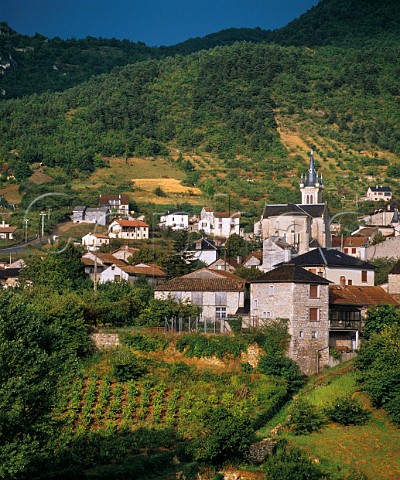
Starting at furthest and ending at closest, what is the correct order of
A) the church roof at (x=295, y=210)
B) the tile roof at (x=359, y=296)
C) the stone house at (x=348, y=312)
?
the church roof at (x=295, y=210), the tile roof at (x=359, y=296), the stone house at (x=348, y=312)

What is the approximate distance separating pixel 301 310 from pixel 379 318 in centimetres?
462

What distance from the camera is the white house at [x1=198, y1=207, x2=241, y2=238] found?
12062 cm

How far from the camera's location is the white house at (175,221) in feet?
410

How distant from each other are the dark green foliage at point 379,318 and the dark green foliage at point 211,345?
23.4 ft

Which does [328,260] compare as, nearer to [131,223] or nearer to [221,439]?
[221,439]

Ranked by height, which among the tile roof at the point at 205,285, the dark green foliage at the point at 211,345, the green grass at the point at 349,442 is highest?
the tile roof at the point at 205,285

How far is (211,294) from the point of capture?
5997 centimetres

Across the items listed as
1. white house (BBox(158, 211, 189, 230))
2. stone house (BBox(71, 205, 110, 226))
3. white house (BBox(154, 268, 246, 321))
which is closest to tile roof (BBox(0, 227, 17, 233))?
stone house (BBox(71, 205, 110, 226))

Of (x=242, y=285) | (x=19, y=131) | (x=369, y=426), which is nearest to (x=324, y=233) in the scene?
(x=242, y=285)

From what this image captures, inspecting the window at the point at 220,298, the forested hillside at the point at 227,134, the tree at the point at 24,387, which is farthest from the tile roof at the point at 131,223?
the tree at the point at 24,387

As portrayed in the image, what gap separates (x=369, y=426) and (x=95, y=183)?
108m

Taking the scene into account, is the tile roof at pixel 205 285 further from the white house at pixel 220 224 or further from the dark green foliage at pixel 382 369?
the white house at pixel 220 224

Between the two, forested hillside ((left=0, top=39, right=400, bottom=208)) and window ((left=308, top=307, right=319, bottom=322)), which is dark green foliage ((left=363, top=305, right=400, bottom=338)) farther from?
forested hillside ((left=0, top=39, right=400, bottom=208))

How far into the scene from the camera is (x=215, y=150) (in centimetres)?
17525
